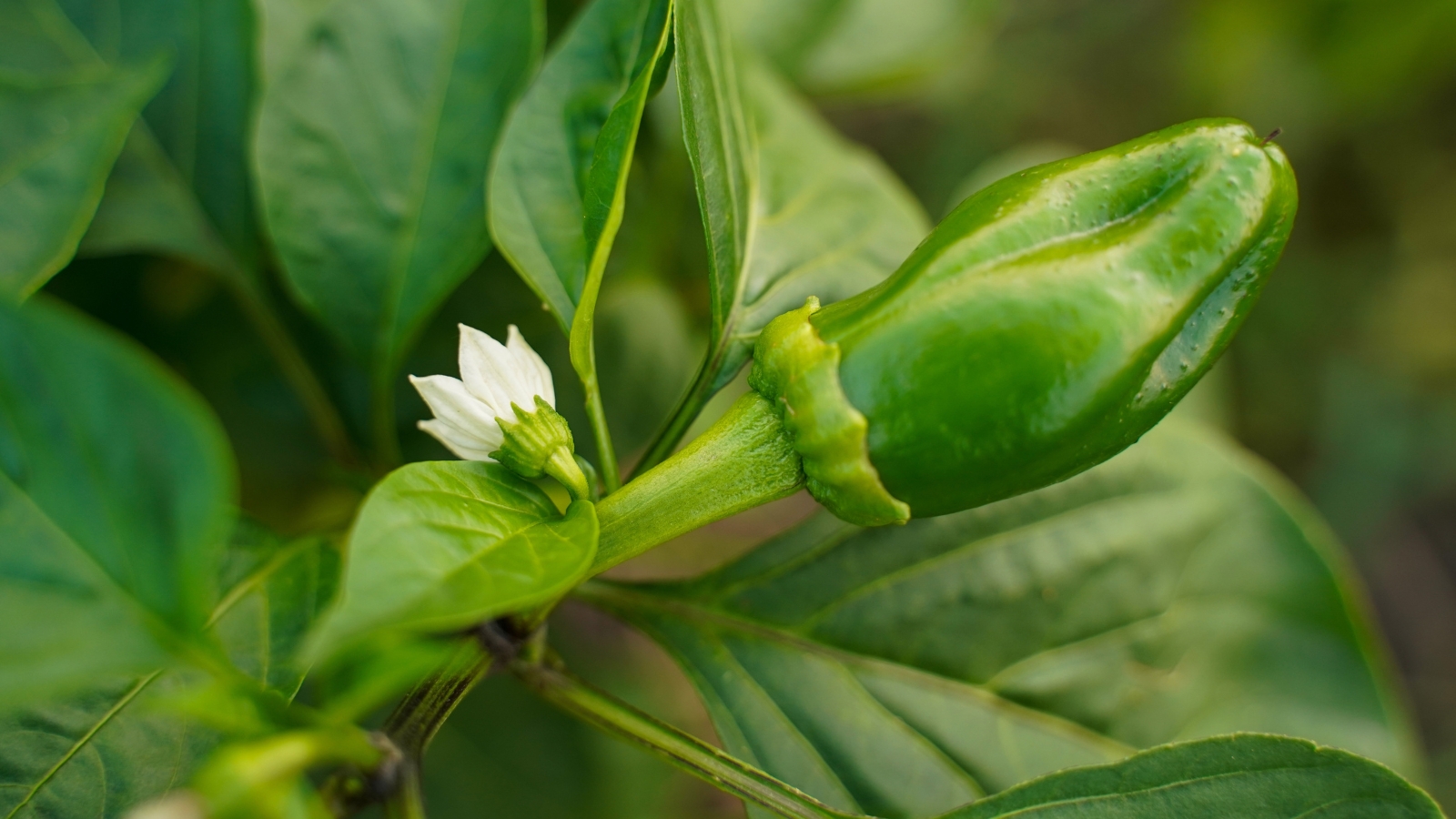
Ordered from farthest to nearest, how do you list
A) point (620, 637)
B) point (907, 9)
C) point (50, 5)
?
point (620, 637), point (907, 9), point (50, 5)

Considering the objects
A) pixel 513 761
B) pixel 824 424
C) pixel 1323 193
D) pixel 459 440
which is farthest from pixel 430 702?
pixel 1323 193

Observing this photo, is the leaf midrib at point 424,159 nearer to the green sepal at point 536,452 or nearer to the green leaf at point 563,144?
the green leaf at point 563,144

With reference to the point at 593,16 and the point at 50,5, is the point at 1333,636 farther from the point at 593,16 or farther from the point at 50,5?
the point at 50,5

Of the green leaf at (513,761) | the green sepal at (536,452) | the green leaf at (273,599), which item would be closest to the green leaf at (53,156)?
the green leaf at (273,599)

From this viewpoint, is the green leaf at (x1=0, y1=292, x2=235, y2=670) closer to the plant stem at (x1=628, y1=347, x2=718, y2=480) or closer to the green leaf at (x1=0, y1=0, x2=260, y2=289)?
the plant stem at (x1=628, y1=347, x2=718, y2=480)

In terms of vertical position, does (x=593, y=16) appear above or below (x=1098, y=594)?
above

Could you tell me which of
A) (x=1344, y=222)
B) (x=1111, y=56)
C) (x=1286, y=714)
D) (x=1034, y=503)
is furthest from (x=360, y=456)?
(x=1344, y=222)
